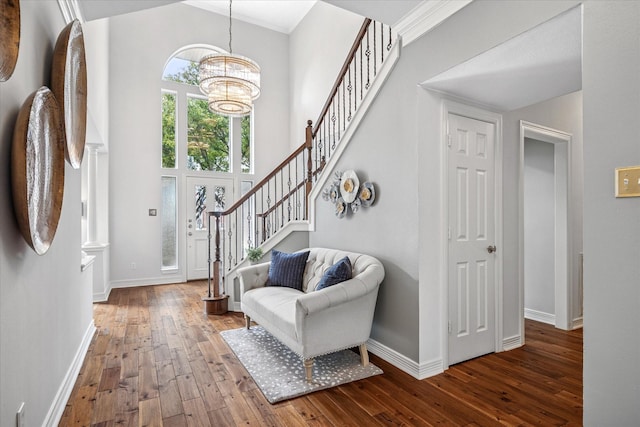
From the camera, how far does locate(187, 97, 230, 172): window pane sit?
6.77 meters

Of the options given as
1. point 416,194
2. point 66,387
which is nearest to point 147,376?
point 66,387

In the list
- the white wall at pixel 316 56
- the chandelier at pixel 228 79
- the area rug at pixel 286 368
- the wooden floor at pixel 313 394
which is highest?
the white wall at pixel 316 56

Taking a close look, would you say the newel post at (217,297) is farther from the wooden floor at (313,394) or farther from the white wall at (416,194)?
the white wall at (416,194)

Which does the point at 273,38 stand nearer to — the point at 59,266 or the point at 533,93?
the point at 533,93

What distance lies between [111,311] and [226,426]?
3.24 metres

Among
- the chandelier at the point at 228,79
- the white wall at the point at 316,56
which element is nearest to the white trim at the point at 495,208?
the chandelier at the point at 228,79

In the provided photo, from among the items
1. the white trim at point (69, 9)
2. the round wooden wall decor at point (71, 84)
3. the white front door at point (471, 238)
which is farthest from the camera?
the white front door at point (471, 238)

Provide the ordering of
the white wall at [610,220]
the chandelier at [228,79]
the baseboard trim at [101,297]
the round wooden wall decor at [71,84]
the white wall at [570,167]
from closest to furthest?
the white wall at [610,220] < the round wooden wall decor at [71,84] < the white wall at [570,167] < the chandelier at [228,79] < the baseboard trim at [101,297]

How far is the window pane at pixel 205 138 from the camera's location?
6.77 m

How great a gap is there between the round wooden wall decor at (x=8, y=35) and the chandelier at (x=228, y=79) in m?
3.27

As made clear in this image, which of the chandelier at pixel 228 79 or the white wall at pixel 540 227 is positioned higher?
the chandelier at pixel 228 79

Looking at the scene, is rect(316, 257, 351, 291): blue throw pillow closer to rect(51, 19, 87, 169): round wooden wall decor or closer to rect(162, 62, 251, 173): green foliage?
rect(51, 19, 87, 169): round wooden wall decor

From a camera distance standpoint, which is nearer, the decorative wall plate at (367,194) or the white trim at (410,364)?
the white trim at (410,364)

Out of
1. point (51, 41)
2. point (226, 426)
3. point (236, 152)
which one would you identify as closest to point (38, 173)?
point (51, 41)
